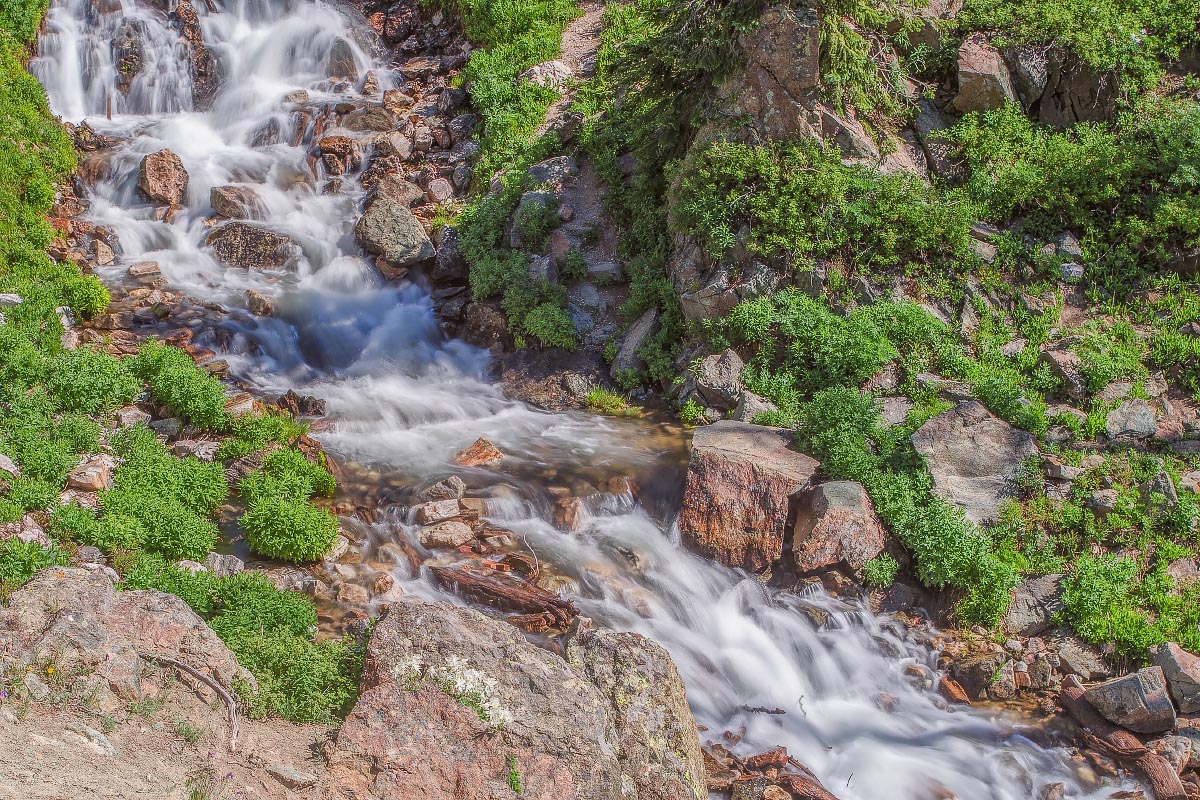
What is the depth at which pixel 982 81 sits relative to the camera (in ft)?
42.7

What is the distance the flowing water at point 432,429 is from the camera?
285 inches

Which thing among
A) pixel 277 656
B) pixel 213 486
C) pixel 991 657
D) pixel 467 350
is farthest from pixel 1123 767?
pixel 467 350

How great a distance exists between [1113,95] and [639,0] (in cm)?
1040

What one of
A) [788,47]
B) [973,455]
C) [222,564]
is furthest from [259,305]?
[973,455]

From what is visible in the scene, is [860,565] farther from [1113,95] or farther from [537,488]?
[1113,95]

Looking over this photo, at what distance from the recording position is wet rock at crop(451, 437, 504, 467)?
33.7 ft

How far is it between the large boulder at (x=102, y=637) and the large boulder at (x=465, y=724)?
123 centimetres

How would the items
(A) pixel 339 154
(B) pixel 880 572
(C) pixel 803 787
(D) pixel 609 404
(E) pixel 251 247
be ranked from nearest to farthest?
(C) pixel 803 787
(B) pixel 880 572
(D) pixel 609 404
(E) pixel 251 247
(A) pixel 339 154

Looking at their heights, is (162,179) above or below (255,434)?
above

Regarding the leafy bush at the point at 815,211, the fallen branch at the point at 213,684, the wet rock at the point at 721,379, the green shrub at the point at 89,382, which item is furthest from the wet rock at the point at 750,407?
the green shrub at the point at 89,382

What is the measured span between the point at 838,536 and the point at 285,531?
18.3ft

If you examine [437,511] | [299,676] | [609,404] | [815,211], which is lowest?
[437,511]

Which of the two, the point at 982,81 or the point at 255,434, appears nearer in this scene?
the point at 255,434

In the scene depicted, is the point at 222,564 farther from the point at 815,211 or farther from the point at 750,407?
the point at 815,211
